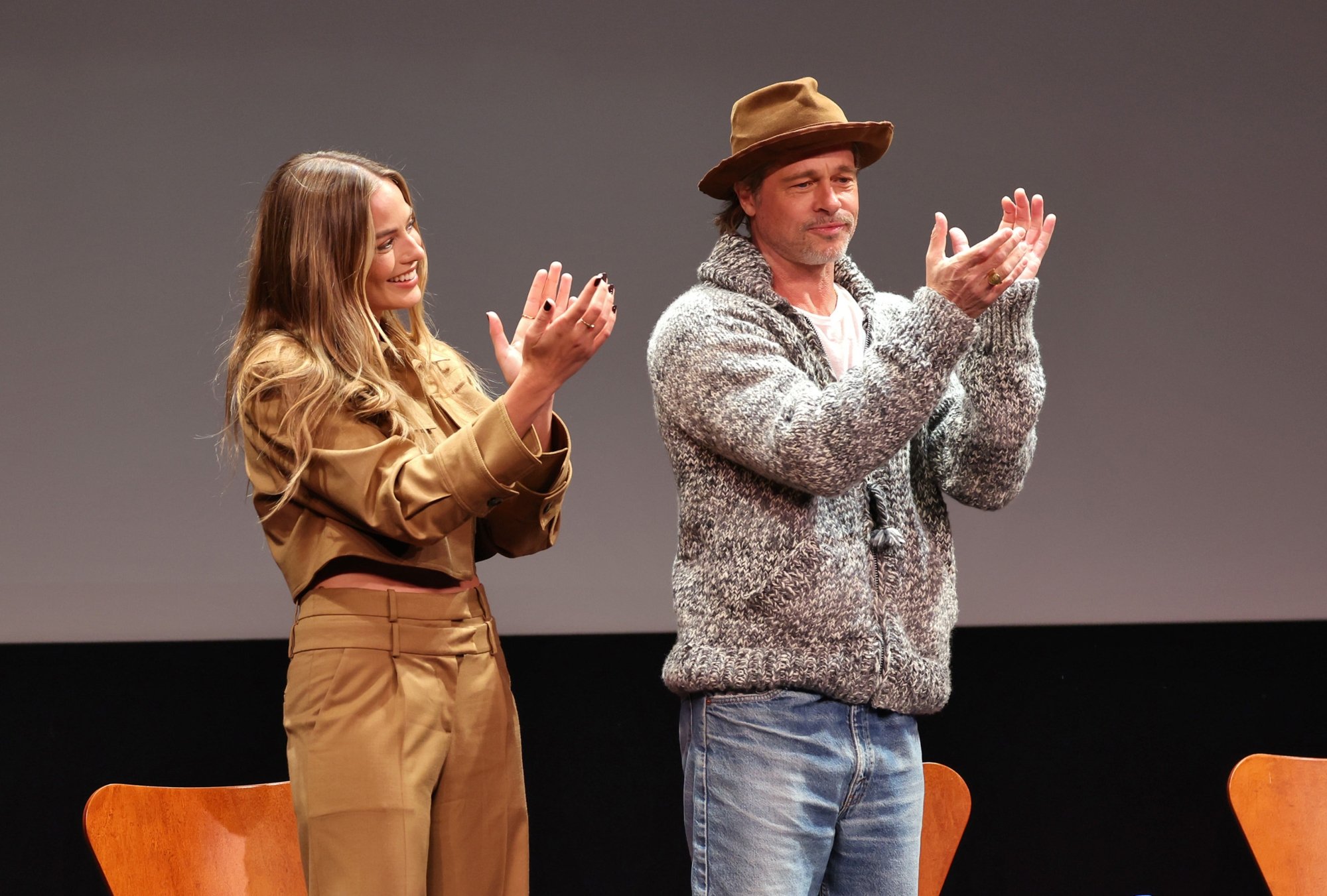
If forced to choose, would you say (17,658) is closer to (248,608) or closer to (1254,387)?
(248,608)

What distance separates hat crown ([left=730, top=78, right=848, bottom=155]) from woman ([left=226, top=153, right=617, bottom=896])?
34cm

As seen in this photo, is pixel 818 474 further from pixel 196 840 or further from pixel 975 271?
pixel 196 840

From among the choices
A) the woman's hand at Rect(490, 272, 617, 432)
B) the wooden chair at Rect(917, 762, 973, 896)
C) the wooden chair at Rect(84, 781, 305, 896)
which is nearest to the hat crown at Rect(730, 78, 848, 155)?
the woman's hand at Rect(490, 272, 617, 432)

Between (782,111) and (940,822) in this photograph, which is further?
(940,822)

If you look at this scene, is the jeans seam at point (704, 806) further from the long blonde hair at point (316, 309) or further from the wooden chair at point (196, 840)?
the wooden chair at point (196, 840)

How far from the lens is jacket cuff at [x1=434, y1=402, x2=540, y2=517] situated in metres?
1.53

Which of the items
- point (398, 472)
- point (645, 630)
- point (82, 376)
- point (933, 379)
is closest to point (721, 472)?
point (933, 379)

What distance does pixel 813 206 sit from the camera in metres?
1.77

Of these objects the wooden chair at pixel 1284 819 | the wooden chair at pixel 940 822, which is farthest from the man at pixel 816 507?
the wooden chair at pixel 1284 819

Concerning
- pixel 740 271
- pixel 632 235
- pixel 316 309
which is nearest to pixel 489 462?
pixel 316 309

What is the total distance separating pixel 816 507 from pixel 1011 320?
350mm

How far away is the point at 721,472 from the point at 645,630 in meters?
1.60

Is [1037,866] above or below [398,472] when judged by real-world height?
below

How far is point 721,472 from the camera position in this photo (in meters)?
1.68
